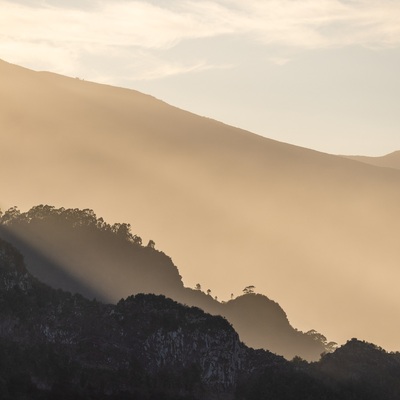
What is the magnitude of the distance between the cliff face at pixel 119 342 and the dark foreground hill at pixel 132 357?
0.09 m

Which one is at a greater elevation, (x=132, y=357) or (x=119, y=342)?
(x=119, y=342)

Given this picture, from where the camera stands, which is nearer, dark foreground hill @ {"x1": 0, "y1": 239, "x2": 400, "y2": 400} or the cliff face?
dark foreground hill @ {"x1": 0, "y1": 239, "x2": 400, "y2": 400}

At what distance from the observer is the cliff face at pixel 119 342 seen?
12394 centimetres

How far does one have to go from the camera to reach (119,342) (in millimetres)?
128750

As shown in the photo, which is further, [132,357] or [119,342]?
[119,342]

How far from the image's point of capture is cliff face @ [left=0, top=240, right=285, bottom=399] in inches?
4879

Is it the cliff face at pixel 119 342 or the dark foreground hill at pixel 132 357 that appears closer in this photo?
the dark foreground hill at pixel 132 357

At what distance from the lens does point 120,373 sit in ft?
409

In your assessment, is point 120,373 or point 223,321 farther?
point 223,321

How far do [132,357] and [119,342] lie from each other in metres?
2.51

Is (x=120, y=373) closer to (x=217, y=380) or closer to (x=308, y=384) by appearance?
(x=217, y=380)

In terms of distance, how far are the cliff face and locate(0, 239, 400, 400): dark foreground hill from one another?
0.31 ft

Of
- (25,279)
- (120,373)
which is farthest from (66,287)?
(120,373)

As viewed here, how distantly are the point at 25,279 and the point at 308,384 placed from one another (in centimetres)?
2916
